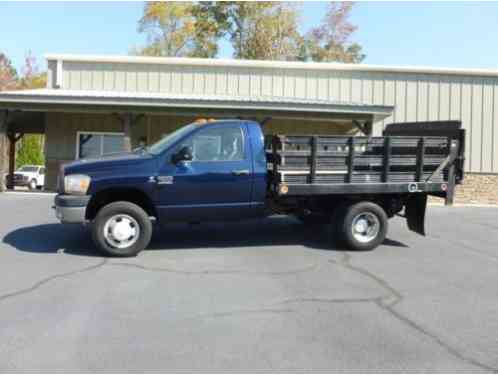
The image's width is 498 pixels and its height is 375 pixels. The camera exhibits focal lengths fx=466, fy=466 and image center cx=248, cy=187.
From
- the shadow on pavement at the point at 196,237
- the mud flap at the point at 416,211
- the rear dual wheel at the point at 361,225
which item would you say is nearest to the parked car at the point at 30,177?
the shadow on pavement at the point at 196,237

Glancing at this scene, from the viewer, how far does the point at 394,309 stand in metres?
4.60

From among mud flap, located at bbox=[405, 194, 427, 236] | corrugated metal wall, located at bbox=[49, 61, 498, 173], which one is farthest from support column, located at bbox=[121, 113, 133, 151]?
mud flap, located at bbox=[405, 194, 427, 236]

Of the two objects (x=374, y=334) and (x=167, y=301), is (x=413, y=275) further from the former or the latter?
(x=167, y=301)

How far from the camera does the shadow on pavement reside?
24.2 ft

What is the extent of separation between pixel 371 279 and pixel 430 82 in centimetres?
1459

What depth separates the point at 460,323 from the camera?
4.25m

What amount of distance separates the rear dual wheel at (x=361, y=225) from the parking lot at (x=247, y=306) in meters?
0.24

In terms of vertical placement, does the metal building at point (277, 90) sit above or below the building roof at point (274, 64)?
below

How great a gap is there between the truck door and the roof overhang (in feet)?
23.0

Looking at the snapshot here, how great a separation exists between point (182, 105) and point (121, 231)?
7.71 m

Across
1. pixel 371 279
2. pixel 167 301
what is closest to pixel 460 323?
pixel 371 279

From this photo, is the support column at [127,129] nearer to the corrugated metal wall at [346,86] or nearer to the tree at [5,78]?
the corrugated metal wall at [346,86]

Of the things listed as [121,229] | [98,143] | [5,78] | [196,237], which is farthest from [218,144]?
[5,78]

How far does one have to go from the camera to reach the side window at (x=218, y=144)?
691 centimetres
